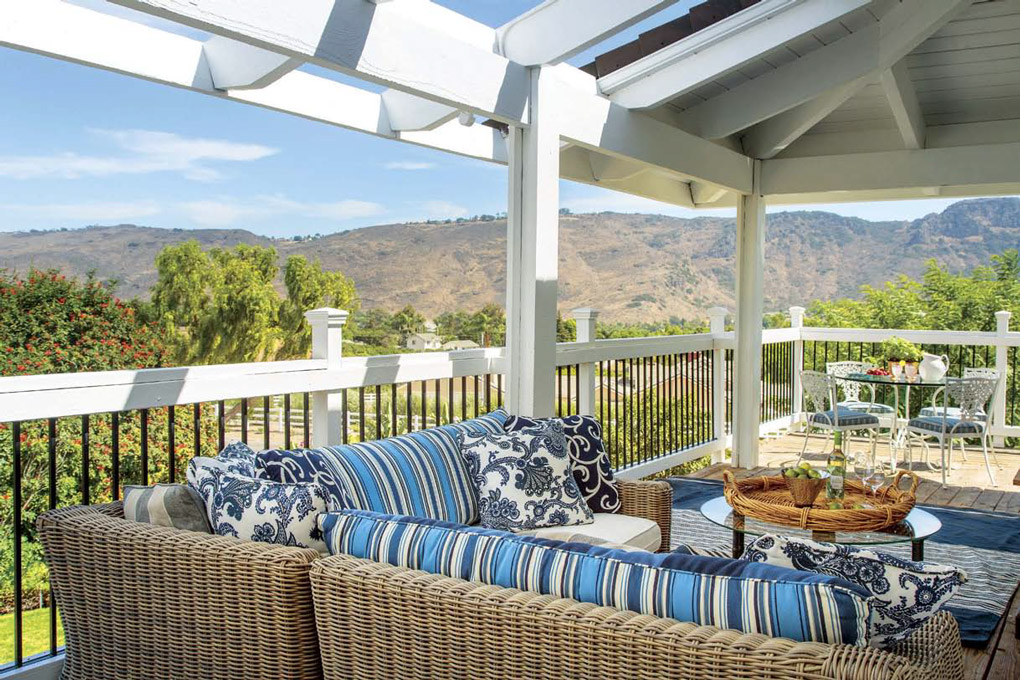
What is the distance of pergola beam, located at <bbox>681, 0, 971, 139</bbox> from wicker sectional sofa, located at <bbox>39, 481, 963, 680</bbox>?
363 centimetres

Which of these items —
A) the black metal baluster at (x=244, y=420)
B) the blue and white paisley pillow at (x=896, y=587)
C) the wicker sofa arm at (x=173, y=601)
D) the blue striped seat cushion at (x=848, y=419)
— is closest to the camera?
the blue and white paisley pillow at (x=896, y=587)

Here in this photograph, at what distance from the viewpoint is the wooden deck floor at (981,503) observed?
322cm

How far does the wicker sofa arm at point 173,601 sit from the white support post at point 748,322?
5.38 meters

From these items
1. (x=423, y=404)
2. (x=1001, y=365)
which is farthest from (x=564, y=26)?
(x=1001, y=365)

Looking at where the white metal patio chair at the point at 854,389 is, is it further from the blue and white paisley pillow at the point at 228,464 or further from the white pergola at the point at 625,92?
the blue and white paisley pillow at the point at 228,464

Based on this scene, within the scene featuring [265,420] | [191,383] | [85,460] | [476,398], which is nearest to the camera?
[85,460]

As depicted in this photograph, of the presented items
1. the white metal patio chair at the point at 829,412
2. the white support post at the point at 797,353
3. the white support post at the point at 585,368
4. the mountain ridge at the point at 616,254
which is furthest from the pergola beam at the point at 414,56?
the white support post at the point at 797,353

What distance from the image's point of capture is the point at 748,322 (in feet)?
22.9

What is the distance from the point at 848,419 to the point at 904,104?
2408 millimetres

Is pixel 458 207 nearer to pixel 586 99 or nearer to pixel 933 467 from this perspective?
pixel 586 99

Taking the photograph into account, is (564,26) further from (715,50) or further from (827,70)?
(827,70)

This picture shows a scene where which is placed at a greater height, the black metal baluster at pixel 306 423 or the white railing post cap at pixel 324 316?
the white railing post cap at pixel 324 316

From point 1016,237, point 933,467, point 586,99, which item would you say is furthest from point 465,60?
point 1016,237

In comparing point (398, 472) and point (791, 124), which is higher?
point (791, 124)
